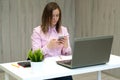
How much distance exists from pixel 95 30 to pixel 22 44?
1.33m

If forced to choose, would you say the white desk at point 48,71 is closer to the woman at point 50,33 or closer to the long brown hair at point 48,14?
the woman at point 50,33

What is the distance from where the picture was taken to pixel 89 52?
2.06m

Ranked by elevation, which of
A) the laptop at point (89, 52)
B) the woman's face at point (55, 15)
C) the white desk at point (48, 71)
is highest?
the woman's face at point (55, 15)

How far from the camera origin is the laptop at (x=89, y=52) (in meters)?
1.99

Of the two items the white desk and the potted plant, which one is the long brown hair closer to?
the white desk

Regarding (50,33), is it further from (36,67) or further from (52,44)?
(36,67)

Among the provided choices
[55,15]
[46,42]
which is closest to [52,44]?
[46,42]

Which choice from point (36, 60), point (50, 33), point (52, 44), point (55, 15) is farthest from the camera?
point (50, 33)

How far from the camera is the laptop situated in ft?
A: 6.54

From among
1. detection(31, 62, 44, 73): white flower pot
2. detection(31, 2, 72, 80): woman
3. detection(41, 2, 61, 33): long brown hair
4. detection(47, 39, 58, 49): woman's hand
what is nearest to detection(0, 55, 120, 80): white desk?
detection(31, 62, 44, 73): white flower pot

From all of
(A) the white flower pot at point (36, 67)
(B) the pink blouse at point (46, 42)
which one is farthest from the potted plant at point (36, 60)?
(B) the pink blouse at point (46, 42)

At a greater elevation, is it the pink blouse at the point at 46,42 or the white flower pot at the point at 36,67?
the pink blouse at the point at 46,42

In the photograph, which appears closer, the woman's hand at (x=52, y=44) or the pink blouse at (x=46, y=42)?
the woman's hand at (x=52, y=44)

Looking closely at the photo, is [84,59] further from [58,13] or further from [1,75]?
→ [1,75]
